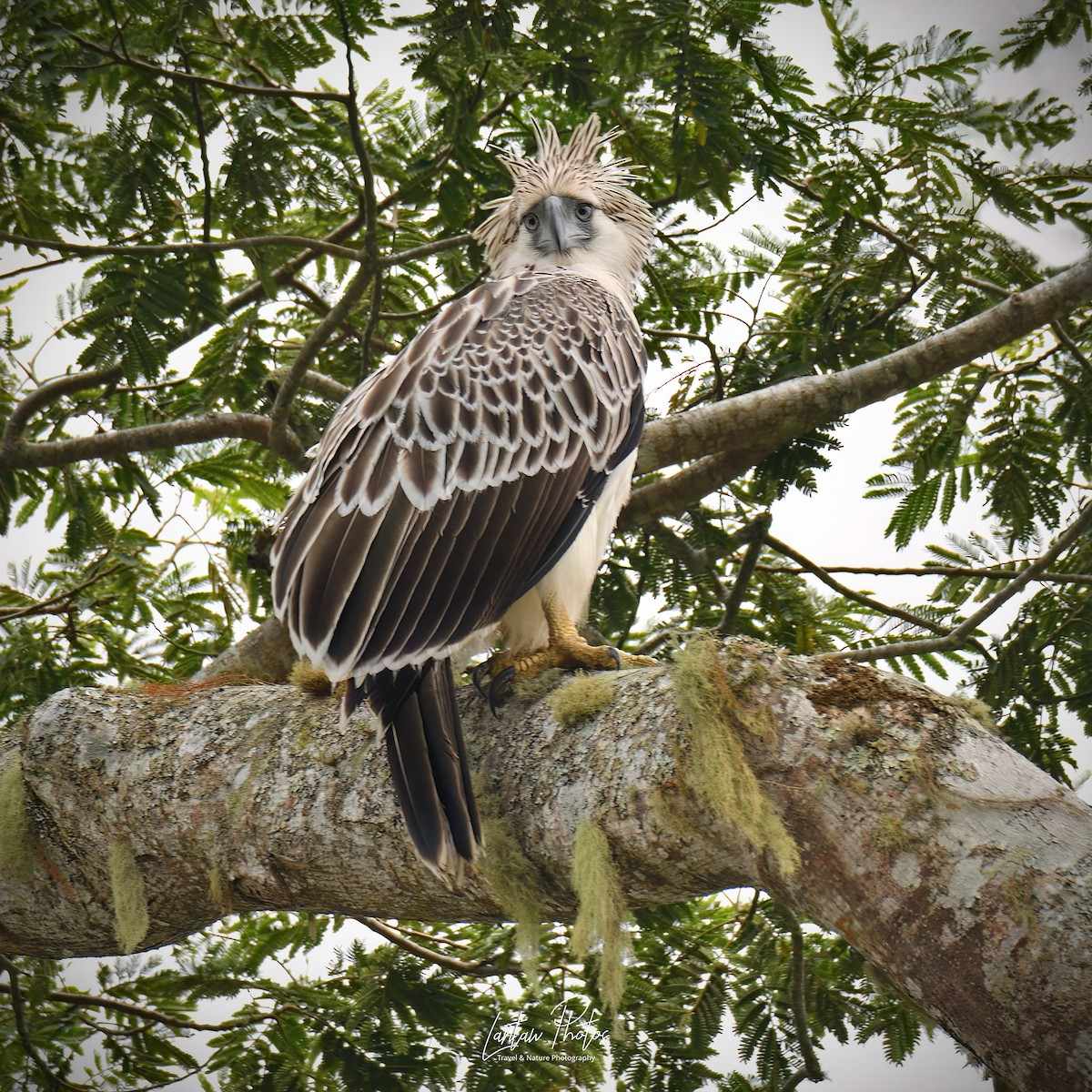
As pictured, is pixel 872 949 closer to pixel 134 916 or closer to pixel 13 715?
pixel 134 916

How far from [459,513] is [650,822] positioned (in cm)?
113

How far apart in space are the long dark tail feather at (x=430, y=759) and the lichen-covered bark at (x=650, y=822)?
0.12 m

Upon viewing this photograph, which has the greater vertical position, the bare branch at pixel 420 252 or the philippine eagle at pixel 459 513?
the bare branch at pixel 420 252

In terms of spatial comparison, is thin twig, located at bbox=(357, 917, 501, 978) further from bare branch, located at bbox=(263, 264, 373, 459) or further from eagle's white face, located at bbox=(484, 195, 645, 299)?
eagle's white face, located at bbox=(484, 195, 645, 299)

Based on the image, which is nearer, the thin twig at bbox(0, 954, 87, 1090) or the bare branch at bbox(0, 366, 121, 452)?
the thin twig at bbox(0, 954, 87, 1090)

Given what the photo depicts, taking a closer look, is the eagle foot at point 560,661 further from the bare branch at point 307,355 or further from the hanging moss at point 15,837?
the bare branch at point 307,355

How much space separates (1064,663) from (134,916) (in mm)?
3349

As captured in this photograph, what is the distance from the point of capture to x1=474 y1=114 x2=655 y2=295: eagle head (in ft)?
14.8

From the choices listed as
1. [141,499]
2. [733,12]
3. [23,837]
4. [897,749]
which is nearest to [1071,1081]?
[897,749]

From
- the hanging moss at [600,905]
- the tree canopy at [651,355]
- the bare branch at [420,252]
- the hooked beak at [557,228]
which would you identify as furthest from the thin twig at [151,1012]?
the hooked beak at [557,228]

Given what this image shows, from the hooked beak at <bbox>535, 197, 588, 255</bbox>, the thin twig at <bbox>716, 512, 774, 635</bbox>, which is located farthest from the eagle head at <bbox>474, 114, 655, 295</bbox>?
the thin twig at <bbox>716, 512, 774, 635</bbox>

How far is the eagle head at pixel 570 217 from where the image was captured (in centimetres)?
452

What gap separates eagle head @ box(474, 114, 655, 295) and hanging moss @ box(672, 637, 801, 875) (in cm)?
249

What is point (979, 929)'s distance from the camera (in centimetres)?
179
